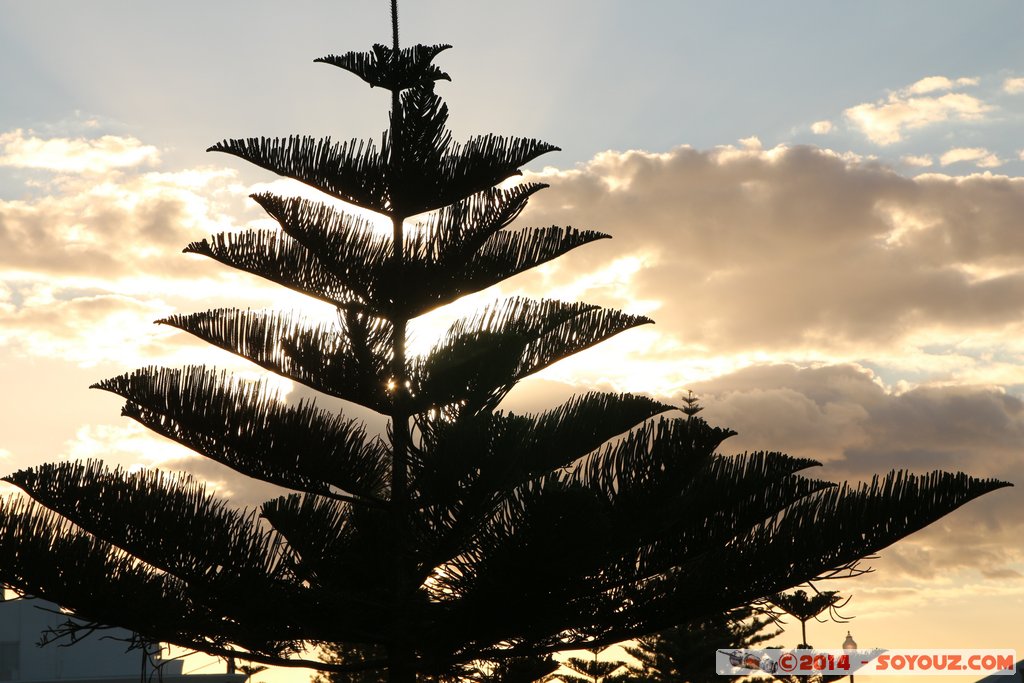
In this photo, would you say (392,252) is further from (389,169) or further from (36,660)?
(36,660)

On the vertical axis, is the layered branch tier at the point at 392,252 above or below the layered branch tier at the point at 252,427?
above

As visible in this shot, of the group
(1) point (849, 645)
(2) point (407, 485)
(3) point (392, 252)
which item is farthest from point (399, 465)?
(1) point (849, 645)

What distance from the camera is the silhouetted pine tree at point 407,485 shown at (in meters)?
6.22

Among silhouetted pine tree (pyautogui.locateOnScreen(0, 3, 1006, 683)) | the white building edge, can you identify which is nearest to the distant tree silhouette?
the white building edge

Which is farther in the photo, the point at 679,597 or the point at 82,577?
the point at 679,597

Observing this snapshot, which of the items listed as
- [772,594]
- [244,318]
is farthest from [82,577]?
[772,594]

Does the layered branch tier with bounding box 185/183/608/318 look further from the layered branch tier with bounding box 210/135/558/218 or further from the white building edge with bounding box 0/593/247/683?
the white building edge with bounding box 0/593/247/683

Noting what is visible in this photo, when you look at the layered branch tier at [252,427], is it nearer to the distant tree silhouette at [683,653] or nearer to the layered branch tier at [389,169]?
the layered branch tier at [389,169]

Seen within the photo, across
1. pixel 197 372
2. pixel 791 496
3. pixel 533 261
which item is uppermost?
pixel 533 261

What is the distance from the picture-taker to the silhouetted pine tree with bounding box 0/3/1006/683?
245 inches

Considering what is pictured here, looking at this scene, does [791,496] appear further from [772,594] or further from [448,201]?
[448,201]

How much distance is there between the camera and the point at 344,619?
21.4ft

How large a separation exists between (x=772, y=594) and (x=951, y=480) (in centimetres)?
131

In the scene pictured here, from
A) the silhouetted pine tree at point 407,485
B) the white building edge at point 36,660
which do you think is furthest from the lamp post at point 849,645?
the white building edge at point 36,660
